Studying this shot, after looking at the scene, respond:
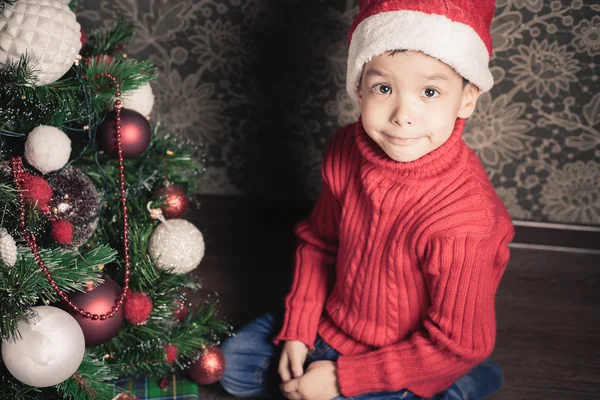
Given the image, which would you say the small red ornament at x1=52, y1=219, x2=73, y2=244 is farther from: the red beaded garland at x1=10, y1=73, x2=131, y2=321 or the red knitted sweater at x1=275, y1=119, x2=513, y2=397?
the red knitted sweater at x1=275, y1=119, x2=513, y2=397

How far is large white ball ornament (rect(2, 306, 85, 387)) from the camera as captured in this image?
0.91 m

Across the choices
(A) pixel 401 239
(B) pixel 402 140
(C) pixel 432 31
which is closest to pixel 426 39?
(C) pixel 432 31

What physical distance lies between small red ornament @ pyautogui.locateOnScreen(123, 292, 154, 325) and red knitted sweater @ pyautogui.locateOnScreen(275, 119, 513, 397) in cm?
30

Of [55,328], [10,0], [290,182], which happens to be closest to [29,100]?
[10,0]

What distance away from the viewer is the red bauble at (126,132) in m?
1.09

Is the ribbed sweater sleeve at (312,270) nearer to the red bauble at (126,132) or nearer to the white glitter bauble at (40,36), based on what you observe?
the red bauble at (126,132)

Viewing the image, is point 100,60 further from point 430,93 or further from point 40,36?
point 430,93

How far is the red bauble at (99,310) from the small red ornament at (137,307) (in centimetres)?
2

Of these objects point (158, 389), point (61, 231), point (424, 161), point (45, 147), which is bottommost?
point (158, 389)

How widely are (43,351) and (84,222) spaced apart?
228mm

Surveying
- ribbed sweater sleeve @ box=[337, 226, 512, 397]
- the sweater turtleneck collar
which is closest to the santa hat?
the sweater turtleneck collar

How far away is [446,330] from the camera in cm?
110

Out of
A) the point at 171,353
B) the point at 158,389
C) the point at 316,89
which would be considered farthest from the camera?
the point at 316,89

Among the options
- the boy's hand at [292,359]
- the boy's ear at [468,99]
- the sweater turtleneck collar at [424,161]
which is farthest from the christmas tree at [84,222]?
the boy's ear at [468,99]
